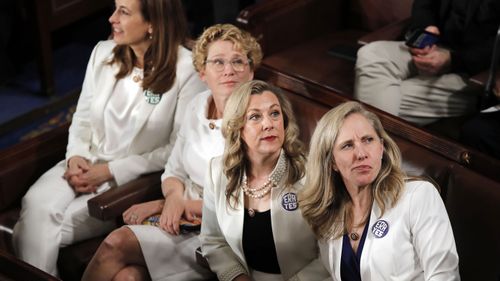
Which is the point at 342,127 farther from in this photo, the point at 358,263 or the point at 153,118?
the point at 153,118

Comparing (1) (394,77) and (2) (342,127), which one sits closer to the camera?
(2) (342,127)

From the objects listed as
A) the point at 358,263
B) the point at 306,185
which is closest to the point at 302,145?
the point at 306,185

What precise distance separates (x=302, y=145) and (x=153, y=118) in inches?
29.7

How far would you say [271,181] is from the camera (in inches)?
128

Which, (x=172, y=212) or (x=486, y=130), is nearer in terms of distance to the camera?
(x=172, y=212)

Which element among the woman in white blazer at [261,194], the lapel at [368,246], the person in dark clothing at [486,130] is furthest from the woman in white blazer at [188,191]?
the person in dark clothing at [486,130]

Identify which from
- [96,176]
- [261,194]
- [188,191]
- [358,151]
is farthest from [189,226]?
[358,151]

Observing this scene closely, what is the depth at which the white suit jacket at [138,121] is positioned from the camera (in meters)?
3.80

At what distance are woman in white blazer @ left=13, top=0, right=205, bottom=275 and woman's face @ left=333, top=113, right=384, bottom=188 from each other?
0.92m

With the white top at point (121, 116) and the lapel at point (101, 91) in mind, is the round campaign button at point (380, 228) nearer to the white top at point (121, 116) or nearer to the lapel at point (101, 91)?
the white top at point (121, 116)

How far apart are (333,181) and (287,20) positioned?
1.63 m

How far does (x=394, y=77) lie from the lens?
4188mm

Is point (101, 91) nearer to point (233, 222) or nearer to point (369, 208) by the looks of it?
point (233, 222)

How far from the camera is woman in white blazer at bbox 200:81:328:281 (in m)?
3.22
